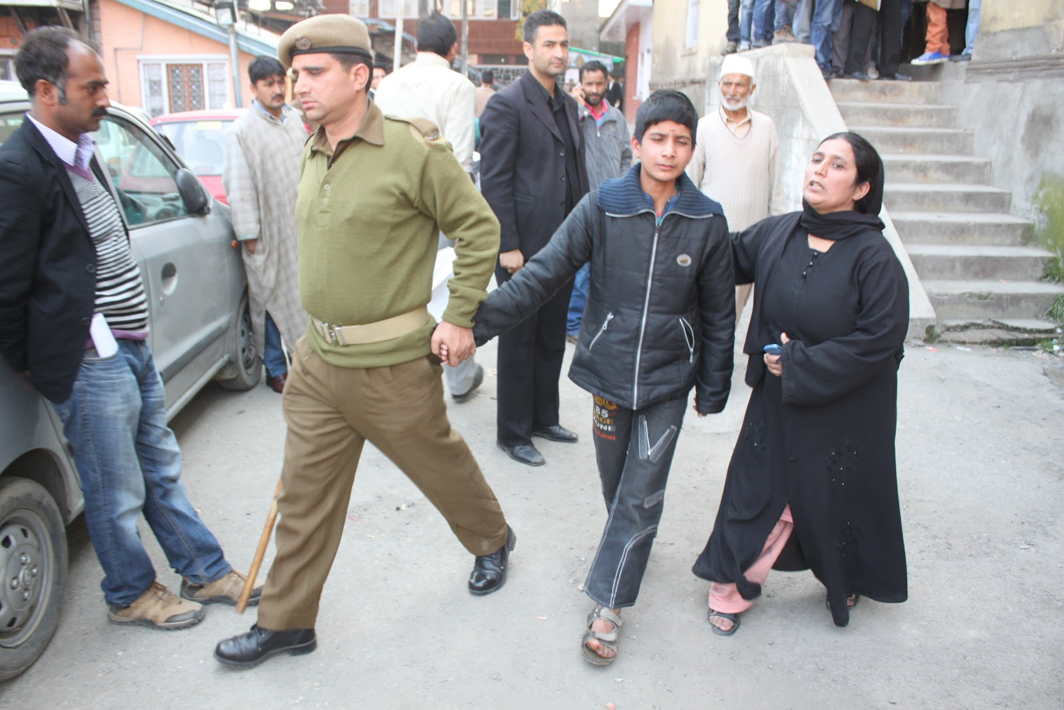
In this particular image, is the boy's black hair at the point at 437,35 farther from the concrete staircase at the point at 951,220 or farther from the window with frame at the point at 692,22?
the window with frame at the point at 692,22

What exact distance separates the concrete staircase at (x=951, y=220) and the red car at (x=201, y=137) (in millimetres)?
5783

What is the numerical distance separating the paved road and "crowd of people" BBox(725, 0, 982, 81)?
541 cm

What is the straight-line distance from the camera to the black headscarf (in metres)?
2.84

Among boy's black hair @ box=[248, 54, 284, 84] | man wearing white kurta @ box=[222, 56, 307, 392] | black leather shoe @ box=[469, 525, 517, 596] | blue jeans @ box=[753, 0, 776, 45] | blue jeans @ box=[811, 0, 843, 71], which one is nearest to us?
black leather shoe @ box=[469, 525, 517, 596]

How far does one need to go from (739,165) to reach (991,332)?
2.76m

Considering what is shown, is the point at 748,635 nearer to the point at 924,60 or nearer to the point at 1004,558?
the point at 1004,558

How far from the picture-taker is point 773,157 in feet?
17.2

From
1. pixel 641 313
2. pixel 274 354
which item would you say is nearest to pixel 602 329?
pixel 641 313

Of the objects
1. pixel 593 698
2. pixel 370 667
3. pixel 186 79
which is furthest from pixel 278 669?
pixel 186 79

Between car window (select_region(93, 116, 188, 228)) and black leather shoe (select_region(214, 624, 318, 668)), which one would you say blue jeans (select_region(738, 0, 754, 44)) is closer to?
car window (select_region(93, 116, 188, 228))

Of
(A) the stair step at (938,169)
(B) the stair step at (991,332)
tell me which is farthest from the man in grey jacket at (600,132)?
(A) the stair step at (938,169)

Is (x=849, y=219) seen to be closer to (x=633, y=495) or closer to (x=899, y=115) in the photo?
(x=633, y=495)

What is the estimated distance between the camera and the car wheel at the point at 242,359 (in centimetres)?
540

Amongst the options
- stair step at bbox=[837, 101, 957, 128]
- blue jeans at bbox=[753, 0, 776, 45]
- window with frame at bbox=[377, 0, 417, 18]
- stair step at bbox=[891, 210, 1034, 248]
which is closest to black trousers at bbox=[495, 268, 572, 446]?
stair step at bbox=[891, 210, 1034, 248]
